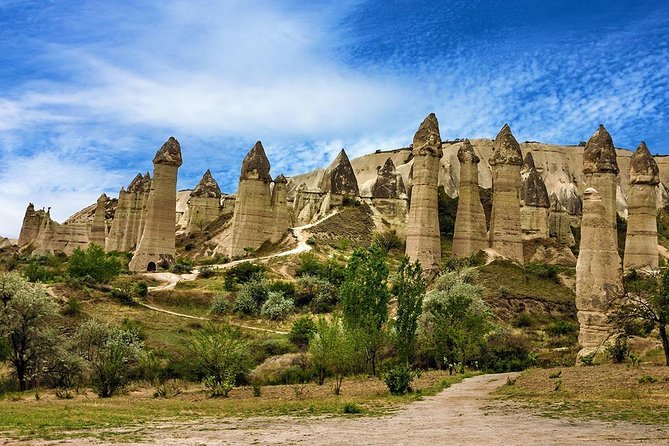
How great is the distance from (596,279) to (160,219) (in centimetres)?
3645

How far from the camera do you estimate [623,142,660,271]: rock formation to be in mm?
38062

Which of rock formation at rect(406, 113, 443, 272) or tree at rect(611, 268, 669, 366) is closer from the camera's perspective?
tree at rect(611, 268, 669, 366)

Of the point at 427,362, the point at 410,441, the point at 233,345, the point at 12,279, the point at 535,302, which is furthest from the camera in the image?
the point at 535,302

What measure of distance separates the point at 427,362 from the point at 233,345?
8966 millimetres

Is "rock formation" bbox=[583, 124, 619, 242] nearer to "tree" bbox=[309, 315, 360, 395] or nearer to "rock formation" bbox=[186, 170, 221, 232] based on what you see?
"tree" bbox=[309, 315, 360, 395]

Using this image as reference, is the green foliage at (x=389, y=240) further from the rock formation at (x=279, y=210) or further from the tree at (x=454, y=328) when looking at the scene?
the tree at (x=454, y=328)

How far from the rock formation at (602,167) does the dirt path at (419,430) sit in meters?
27.9

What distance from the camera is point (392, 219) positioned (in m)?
67.1

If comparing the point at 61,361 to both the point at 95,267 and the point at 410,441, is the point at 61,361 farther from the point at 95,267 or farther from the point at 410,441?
the point at 95,267

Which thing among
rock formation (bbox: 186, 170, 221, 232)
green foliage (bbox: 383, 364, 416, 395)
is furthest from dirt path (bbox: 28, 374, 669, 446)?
rock formation (bbox: 186, 170, 221, 232)

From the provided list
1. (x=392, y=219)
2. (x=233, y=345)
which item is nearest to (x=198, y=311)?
(x=233, y=345)

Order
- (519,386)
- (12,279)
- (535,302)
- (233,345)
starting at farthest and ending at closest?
(535,302), (12,279), (233,345), (519,386)

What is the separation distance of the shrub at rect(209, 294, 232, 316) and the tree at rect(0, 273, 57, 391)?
49.9 feet

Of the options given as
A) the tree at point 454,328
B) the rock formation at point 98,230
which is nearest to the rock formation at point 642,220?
the tree at point 454,328
